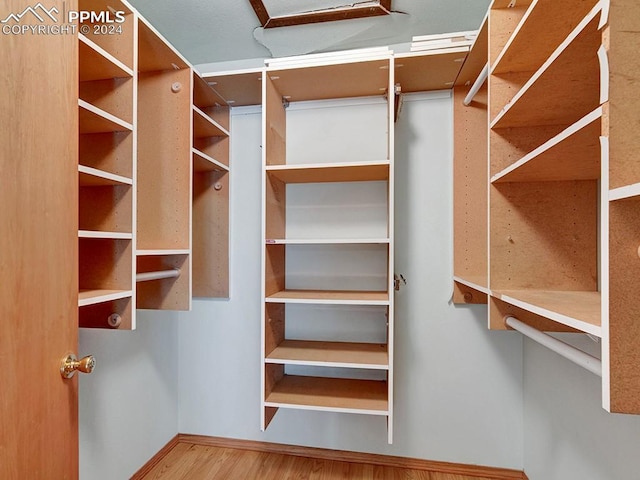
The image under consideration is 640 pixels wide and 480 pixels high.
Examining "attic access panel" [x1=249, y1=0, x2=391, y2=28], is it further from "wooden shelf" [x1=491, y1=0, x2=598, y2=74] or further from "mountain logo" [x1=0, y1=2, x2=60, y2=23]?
"mountain logo" [x1=0, y1=2, x2=60, y2=23]

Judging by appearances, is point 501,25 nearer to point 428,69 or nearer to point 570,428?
point 428,69

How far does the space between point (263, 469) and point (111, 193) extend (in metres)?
1.72

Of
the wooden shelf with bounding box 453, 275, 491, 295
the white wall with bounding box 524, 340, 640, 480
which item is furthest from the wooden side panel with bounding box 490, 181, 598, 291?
the white wall with bounding box 524, 340, 640, 480

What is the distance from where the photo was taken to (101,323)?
1311 mm

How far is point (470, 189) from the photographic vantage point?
1.89m

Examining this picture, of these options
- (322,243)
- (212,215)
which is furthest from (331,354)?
(212,215)

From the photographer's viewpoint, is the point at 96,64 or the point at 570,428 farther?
the point at 570,428

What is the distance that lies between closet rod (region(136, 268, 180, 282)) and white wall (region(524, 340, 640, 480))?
71.3 inches

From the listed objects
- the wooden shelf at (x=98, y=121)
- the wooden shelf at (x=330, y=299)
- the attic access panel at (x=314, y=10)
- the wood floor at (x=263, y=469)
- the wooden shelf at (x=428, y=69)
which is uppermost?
the attic access panel at (x=314, y=10)

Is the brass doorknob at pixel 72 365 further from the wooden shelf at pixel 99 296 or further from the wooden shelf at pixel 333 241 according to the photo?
the wooden shelf at pixel 333 241

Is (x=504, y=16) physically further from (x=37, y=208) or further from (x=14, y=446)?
(x=14, y=446)

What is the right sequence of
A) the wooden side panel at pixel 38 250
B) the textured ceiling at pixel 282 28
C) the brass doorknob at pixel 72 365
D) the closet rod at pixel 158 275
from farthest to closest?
the textured ceiling at pixel 282 28, the closet rod at pixel 158 275, the brass doorknob at pixel 72 365, the wooden side panel at pixel 38 250

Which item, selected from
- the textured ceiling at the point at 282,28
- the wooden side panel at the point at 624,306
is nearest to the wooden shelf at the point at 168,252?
the textured ceiling at the point at 282,28

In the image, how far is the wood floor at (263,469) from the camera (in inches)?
73.7
